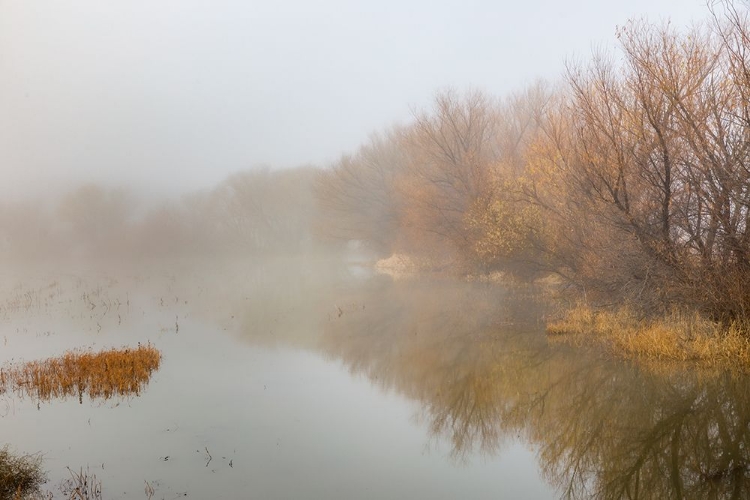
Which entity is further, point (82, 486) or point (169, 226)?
point (169, 226)

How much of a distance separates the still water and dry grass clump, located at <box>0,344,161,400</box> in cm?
39

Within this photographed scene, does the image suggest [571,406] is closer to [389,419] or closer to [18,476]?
[389,419]

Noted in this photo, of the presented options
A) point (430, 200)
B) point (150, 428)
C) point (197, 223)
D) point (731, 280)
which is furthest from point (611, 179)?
point (197, 223)

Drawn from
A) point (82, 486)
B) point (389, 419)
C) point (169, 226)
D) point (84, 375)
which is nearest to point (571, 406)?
point (389, 419)

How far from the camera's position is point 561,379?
449 inches

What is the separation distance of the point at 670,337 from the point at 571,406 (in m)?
3.50

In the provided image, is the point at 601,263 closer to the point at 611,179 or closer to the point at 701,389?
the point at 611,179

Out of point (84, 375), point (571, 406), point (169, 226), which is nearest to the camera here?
point (571, 406)

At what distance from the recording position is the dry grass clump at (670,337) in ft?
36.2

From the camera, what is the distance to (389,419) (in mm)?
10008

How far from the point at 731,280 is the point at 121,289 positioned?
89.9ft

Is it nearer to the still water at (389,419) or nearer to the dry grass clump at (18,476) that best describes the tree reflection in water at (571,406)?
the still water at (389,419)

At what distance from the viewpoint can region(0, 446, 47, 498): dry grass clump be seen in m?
6.87

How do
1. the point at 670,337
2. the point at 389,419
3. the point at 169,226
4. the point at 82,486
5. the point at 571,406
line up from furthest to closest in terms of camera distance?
the point at 169,226 < the point at 670,337 < the point at 389,419 < the point at 571,406 < the point at 82,486
